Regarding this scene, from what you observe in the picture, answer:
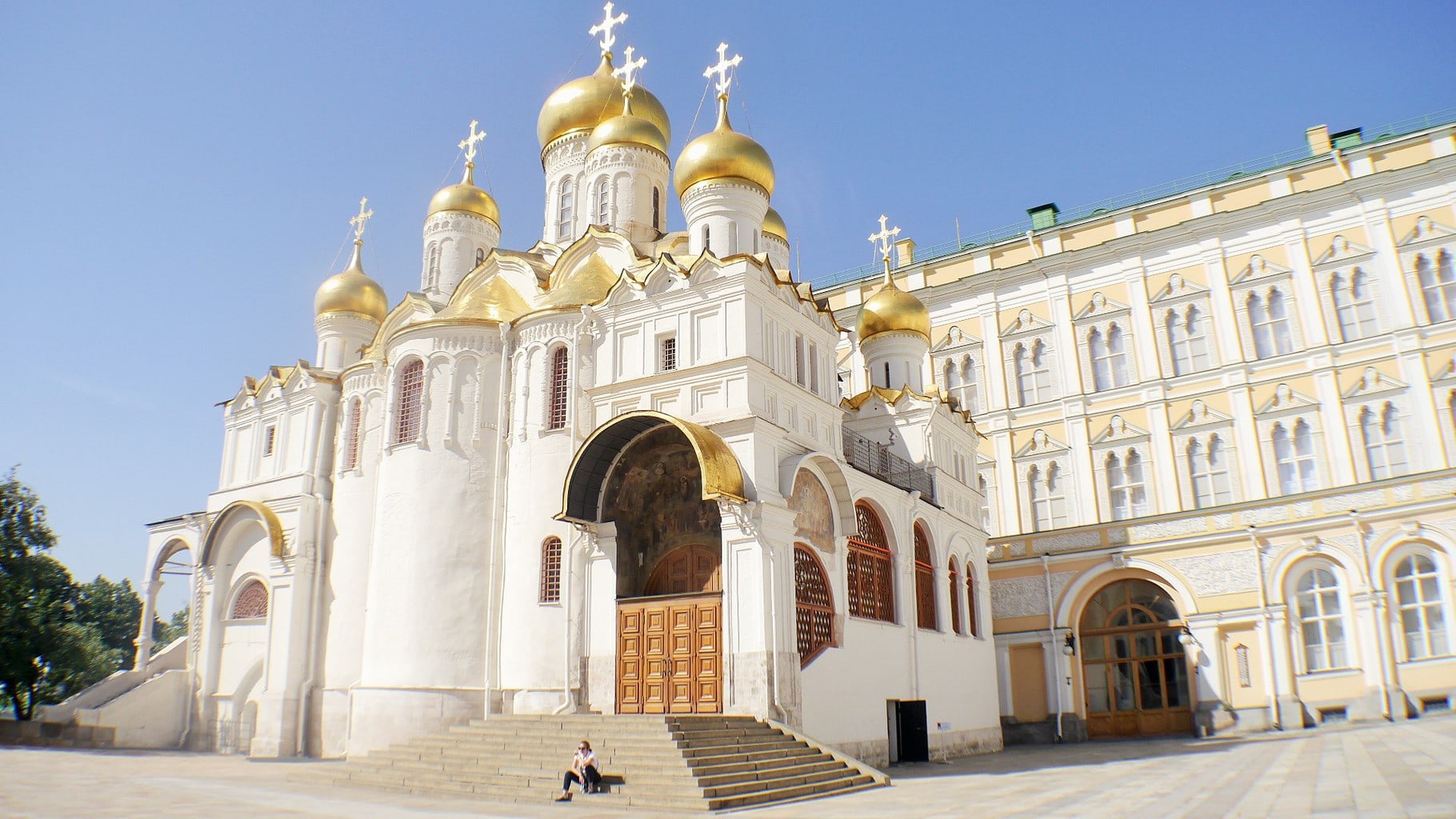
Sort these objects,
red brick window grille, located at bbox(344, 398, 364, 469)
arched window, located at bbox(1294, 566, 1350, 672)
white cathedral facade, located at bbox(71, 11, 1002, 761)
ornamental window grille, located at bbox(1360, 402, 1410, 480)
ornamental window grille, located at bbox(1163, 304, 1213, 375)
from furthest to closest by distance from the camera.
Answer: ornamental window grille, located at bbox(1163, 304, 1213, 375), ornamental window grille, located at bbox(1360, 402, 1410, 480), red brick window grille, located at bbox(344, 398, 364, 469), arched window, located at bbox(1294, 566, 1350, 672), white cathedral facade, located at bbox(71, 11, 1002, 761)

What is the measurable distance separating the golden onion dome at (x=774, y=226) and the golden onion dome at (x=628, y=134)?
3.47 meters

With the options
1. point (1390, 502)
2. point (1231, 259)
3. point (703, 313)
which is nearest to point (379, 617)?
point (703, 313)

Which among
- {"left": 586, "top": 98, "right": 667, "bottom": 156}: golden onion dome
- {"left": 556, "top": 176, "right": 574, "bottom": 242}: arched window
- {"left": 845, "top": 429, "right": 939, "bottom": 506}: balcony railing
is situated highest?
{"left": 586, "top": 98, "right": 667, "bottom": 156}: golden onion dome

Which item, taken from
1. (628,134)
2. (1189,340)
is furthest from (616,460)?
(1189,340)

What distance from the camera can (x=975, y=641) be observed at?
71.3ft

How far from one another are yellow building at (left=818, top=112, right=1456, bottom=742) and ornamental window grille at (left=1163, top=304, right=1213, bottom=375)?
6cm

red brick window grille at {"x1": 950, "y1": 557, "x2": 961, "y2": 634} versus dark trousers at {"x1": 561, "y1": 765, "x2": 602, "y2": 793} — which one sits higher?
red brick window grille at {"x1": 950, "y1": 557, "x2": 961, "y2": 634}

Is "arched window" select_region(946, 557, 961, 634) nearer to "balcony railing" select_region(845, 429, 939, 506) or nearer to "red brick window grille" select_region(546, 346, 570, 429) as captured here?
"balcony railing" select_region(845, 429, 939, 506)

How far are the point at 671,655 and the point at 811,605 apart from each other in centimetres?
225

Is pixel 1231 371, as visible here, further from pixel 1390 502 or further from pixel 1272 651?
pixel 1272 651

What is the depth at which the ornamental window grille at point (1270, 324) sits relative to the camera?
24.3m

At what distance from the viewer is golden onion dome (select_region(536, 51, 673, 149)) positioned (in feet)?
77.3

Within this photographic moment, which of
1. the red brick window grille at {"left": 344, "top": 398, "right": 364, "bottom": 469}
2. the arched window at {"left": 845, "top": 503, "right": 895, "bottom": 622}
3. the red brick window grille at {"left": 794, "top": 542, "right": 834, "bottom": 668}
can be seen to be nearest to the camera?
the red brick window grille at {"left": 794, "top": 542, "right": 834, "bottom": 668}

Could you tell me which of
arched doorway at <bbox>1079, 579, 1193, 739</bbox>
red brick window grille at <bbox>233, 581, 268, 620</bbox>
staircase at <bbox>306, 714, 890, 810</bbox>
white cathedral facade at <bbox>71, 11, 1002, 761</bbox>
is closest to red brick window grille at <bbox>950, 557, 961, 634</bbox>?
white cathedral facade at <bbox>71, 11, 1002, 761</bbox>
